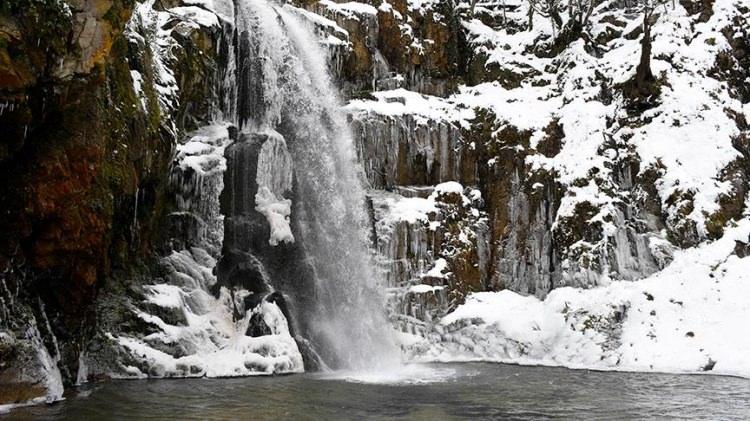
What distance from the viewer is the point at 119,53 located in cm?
1277

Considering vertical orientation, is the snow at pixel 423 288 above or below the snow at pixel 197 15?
below

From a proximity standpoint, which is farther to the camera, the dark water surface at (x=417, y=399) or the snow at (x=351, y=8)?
the snow at (x=351, y=8)

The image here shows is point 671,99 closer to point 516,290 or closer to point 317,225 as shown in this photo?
point 516,290

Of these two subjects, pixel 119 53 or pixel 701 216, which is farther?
pixel 701 216

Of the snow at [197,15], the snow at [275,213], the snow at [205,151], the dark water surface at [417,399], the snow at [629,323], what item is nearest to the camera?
the dark water surface at [417,399]

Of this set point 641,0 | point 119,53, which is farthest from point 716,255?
point 119,53

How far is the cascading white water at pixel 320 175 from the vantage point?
672 inches

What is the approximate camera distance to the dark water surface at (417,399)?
30.0 feet

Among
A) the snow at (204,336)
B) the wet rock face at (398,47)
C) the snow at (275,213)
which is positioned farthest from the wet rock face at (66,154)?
the wet rock face at (398,47)

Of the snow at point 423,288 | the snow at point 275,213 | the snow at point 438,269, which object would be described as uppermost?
the snow at point 275,213

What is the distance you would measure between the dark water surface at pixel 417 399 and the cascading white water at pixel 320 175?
3.19m

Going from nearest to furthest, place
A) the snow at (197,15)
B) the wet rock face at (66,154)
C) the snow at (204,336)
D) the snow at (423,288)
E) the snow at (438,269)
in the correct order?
the wet rock face at (66,154) → the snow at (204,336) → the snow at (197,15) → the snow at (423,288) → the snow at (438,269)

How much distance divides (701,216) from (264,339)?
13.3m

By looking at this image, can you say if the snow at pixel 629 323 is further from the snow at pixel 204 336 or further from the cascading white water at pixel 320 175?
the snow at pixel 204 336
